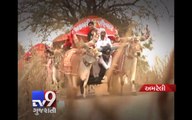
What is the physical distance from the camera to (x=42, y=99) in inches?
135

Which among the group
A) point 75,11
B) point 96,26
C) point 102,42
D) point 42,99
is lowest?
point 42,99

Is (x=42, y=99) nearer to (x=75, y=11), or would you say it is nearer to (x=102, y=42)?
(x=102, y=42)

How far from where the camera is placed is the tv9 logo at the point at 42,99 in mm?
3434

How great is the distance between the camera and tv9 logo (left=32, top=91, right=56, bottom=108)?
11.3 ft

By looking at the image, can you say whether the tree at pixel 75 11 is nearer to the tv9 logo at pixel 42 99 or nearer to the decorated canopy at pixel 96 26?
the decorated canopy at pixel 96 26

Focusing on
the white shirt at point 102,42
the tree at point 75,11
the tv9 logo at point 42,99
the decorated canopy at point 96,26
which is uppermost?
the tree at point 75,11

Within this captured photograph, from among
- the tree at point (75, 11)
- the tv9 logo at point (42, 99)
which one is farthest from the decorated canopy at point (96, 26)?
the tv9 logo at point (42, 99)

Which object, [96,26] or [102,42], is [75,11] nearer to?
[96,26]

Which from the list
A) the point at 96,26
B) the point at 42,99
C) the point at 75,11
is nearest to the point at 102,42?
the point at 96,26

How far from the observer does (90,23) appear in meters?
3.52

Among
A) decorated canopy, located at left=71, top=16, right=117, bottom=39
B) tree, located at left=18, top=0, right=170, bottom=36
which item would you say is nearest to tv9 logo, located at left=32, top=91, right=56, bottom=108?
tree, located at left=18, top=0, right=170, bottom=36

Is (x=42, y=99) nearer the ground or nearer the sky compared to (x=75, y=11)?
nearer the ground

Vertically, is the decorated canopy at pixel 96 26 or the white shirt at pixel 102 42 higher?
the decorated canopy at pixel 96 26
